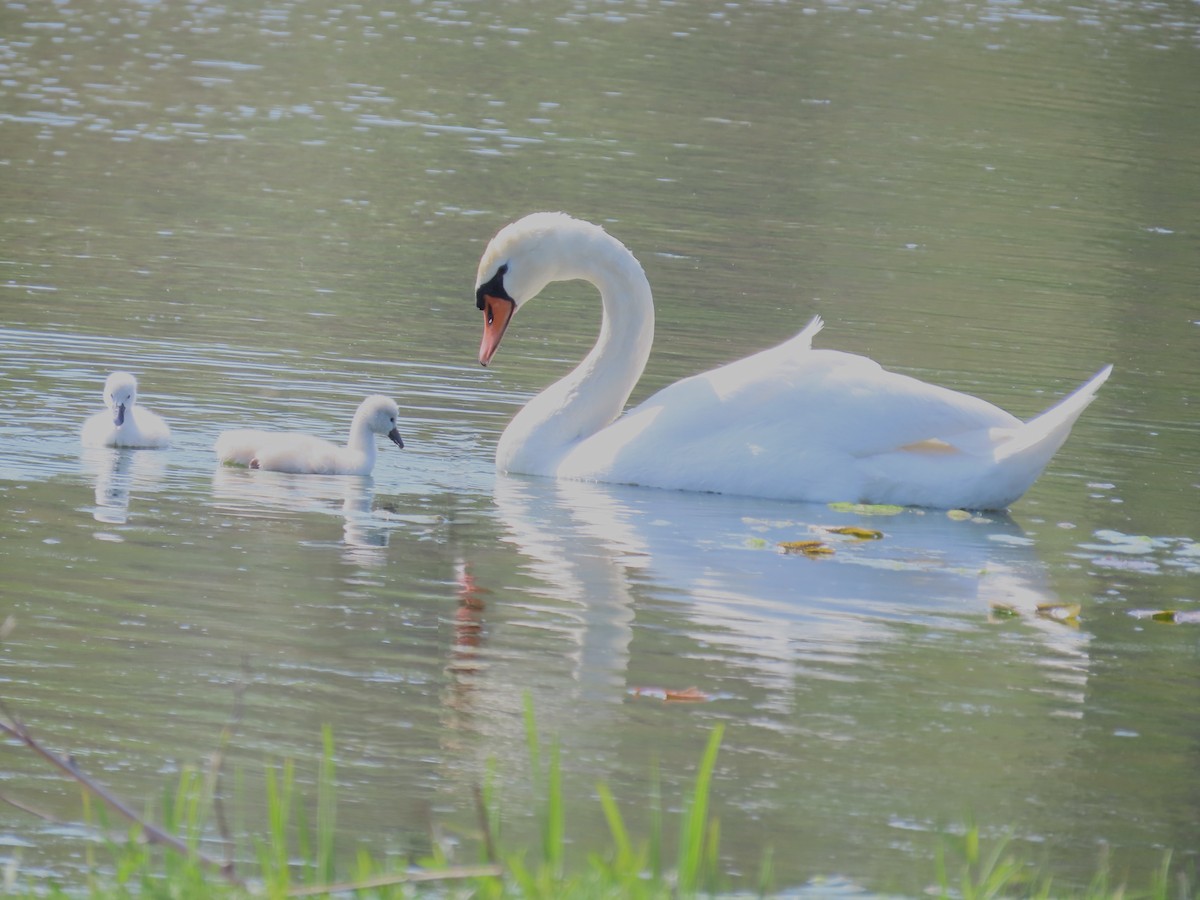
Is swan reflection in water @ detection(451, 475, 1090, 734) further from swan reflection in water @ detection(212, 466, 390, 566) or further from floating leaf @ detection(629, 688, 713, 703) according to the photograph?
swan reflection in water @ detection(212, 466, 390, 566)

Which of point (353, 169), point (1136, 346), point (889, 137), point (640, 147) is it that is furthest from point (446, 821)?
point (889, 137)

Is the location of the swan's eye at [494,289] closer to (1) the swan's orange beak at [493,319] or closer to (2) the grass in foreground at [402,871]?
(1) the swan's orange beak at [493,319]

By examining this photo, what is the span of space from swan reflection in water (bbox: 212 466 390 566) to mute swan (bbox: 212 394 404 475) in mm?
49

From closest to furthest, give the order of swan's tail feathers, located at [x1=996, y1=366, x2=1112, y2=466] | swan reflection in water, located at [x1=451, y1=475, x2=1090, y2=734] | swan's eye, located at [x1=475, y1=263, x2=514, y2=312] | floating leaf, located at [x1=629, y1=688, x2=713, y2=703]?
floating leaf, located at [x1=629, y1=688, x2=713, y2=703] → swan reflection in water, located at [x1=451, y1=475, x2=1090, y2=734] → swan's tail feathers, located at [x1=996, y1=366, x2=1112, y2=466] → swan's eye, located at [x1=475, y1=263, x2=514, y2=312]

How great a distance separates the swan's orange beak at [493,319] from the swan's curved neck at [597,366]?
1.12ft

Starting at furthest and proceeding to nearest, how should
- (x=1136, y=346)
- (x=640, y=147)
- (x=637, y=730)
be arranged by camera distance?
(x=640, y=147) → (x=1136, y=346) → (x=637, y=730)

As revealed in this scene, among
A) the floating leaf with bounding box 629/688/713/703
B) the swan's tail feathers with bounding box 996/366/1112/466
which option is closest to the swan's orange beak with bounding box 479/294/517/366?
the swan's tail feathers with bounding box 996/366/1112/466

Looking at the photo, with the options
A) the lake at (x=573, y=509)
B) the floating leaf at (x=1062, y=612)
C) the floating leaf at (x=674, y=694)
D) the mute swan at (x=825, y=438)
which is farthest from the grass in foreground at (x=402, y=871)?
the mute swan at (x=825, y=438)

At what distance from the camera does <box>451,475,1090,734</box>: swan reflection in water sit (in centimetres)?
748

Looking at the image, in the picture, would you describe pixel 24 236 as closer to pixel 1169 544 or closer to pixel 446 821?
pixel 1169 544

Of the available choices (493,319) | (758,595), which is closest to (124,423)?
(493,319)

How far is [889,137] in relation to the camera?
2784 centimetres

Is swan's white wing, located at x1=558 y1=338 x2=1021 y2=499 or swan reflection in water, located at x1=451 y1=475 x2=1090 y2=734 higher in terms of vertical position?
swan's white wing, located at x1=558 y1=338 x2=1021 y2=499

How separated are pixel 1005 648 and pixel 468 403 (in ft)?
17.0
